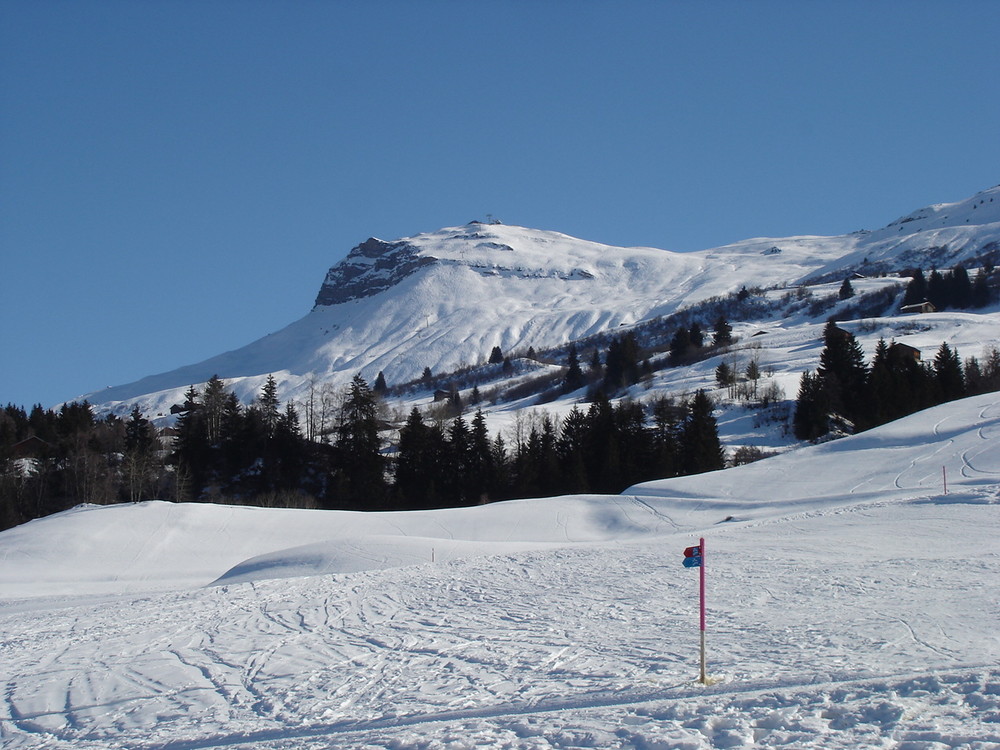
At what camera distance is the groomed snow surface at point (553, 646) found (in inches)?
346

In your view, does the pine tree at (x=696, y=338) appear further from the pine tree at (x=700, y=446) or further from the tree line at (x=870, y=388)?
the pine tree at (x=700, y=446)

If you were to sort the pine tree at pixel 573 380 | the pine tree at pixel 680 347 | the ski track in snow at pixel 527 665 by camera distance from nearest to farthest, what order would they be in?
the ski track in snow at pixel 527 665, the pine tree at pixel 680 347, the pine tree at pixel 573 380

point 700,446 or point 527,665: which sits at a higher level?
point 700,446

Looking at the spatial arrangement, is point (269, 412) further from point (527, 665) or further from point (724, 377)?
point (527, 665)

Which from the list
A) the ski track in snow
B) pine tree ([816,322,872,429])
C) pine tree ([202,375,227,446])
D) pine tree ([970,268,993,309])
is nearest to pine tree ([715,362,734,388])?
pine tree ([816,322,872,429])

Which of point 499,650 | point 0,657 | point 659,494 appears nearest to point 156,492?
point 659,494

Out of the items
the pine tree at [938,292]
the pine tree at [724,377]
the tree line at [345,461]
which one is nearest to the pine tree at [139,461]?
the tree line at [345,461]

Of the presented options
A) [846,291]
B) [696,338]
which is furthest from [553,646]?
[846,291]

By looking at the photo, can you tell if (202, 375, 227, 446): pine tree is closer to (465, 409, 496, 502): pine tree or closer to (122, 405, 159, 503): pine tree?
(122, 405, 159, 503): pine tree

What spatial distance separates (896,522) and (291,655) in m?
19.7

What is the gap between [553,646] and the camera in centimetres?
1319

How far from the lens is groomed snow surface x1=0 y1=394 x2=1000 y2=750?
28.8 ft

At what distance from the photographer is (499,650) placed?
13094mm

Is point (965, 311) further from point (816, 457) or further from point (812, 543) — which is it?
point (812, 543)
